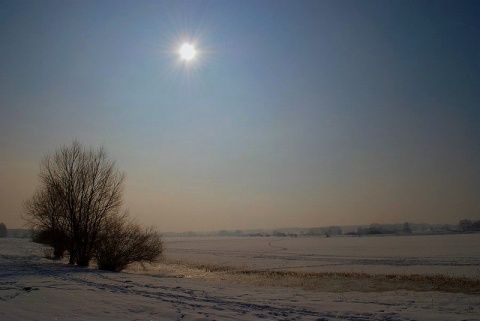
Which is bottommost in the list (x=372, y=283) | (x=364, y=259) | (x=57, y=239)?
(x=364, y=259)

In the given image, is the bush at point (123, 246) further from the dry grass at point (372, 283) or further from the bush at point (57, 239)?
the dry grass at point (372, 283)

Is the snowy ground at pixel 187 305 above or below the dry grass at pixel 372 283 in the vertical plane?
above

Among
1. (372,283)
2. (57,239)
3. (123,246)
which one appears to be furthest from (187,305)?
(57,239)

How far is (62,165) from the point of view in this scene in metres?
33.1

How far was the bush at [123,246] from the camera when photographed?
101ft

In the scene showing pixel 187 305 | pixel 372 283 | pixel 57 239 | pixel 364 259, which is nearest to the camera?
pixel 187 305

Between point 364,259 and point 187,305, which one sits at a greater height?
point 187,305

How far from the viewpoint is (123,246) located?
3147 centimetres

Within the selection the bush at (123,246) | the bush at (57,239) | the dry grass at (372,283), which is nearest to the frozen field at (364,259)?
the dry grass at (372,283)

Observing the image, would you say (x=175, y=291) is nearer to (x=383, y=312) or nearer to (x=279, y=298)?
(x=279, y=298)

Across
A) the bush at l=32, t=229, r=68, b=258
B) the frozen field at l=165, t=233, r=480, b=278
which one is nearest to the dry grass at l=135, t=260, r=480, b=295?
the frozen field at l=165, t=233, r=480, b=278

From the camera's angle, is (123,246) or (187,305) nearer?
(187,305)

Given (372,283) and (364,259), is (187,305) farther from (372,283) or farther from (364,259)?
(364,259)

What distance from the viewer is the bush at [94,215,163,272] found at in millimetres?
30672
